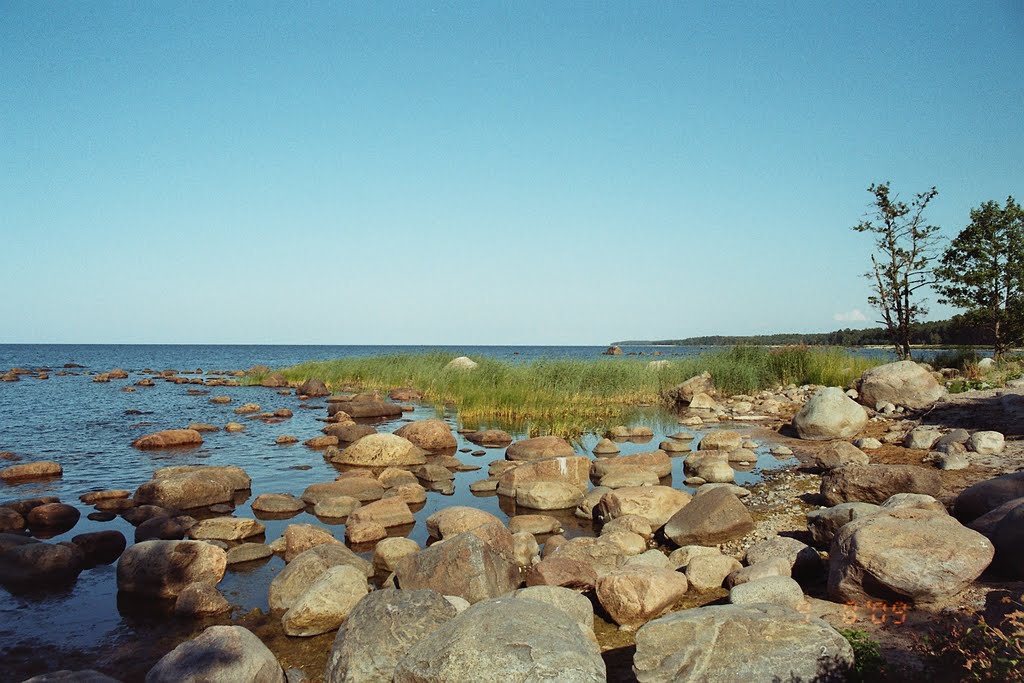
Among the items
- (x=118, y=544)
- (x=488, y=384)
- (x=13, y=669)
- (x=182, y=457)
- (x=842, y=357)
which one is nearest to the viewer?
(x=13, y=669)

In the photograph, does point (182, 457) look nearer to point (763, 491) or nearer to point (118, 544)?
point (118, 544)

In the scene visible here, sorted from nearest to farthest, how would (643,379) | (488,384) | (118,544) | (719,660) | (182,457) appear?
1. (719,660)
2. (118,544)
3. (182,457)
4. (488,384)
5. (643,379)

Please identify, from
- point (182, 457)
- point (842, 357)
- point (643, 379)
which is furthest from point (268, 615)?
point (842, 357)

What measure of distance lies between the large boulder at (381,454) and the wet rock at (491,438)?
8.44 ft

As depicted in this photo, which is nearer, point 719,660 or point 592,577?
point 719,660

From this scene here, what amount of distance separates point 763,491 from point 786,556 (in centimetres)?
437

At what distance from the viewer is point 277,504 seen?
34.7 feet

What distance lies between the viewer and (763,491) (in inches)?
425

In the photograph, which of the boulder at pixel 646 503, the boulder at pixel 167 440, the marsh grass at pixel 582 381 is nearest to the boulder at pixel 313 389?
the marsh grass at pixel 582 381

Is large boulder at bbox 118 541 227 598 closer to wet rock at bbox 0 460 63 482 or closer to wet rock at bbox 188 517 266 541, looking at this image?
wet rock at bbox 188 517 266 541

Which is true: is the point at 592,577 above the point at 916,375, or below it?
below

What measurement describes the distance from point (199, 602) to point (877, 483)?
325 inches

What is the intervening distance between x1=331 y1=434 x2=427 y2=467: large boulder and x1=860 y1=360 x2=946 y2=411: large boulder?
1159cm

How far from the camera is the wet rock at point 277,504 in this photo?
10531 millimetres
